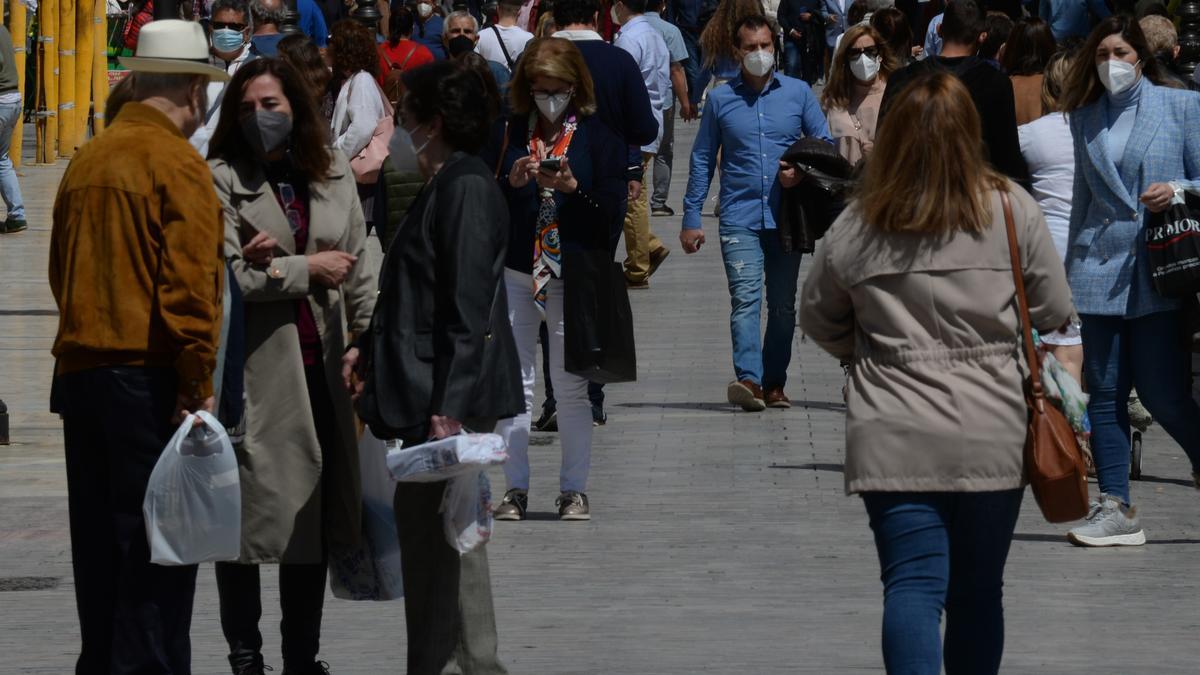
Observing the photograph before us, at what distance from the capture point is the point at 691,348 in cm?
1396

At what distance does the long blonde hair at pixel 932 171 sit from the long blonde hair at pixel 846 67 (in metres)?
6.25

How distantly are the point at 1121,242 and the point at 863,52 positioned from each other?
10.9 ft

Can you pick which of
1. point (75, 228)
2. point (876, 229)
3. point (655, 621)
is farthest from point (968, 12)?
point (75, 228)

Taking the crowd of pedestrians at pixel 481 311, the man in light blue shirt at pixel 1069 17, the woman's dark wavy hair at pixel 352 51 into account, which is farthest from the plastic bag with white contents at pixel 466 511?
the man in light blue shirt at pixel 1069 17

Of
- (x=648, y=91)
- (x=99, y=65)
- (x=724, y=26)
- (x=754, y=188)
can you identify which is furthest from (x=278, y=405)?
(x=99, y=65)

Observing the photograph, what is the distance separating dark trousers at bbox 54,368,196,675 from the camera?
5.67m

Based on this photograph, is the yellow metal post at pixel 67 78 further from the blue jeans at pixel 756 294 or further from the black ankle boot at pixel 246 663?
the black ankle boot at pixel 246 663

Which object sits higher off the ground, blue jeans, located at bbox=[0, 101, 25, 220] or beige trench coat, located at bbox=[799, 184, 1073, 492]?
beige trench coat, located at bbox=[799, 184, 1073, 492]

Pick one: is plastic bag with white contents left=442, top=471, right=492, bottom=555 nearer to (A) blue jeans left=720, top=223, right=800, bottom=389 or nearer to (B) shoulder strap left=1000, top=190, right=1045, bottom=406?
(B) shoulder strap left=1000, top=190, right=1045, bottom=406

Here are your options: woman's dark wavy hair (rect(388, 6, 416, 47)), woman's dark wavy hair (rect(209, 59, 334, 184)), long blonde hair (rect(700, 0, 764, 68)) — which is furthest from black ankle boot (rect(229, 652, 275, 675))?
woman's dark wavy hair (rect(388, 6, 416, 47))

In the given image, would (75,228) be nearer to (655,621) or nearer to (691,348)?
(655,621)

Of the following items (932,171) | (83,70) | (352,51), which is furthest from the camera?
(83,70)

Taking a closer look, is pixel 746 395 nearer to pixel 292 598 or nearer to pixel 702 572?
pixel 702 572

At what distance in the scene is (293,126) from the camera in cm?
648
